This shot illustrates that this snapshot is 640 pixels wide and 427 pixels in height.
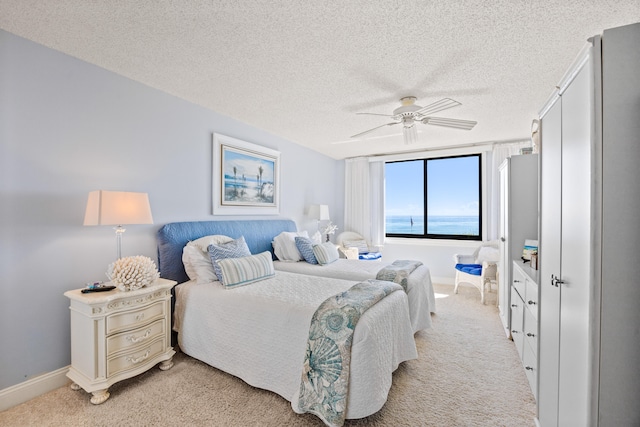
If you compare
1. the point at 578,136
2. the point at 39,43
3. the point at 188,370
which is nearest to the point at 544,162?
the point at 578,136

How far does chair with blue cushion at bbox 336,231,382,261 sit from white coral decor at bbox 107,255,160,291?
3289mm

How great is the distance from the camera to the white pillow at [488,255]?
3979 millimetres

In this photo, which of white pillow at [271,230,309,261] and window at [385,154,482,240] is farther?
window at [385,154,482,240]

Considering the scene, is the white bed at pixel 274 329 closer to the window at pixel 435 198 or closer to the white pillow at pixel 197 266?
the white pillow at pixel 197 266

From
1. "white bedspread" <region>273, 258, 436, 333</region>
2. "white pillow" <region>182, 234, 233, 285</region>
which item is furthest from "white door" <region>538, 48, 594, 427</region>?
"white pillow" <region>182, 234, 233, 285</region>

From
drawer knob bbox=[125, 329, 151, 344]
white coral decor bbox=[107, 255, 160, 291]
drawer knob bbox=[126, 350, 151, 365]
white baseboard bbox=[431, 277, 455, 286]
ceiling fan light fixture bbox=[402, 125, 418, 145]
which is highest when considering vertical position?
ceiling fan light fixture bbox=[402, 125, 418, 145]

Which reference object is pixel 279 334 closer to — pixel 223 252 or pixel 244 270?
pixel 244 270

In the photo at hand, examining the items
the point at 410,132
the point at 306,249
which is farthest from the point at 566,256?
the point at 306,249

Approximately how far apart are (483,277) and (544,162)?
2999mm

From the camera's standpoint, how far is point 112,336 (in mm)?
1928

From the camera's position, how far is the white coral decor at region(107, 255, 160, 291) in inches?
78.9

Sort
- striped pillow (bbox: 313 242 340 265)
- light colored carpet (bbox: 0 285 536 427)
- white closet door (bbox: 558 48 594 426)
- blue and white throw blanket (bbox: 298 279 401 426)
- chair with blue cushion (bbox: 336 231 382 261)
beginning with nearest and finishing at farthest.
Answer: white closet door (bbox: 558 48 594 426)
blue and white throw blanket (bbox: 298 279 401 426)
light colored carpet (bbox: 0 285 536 427)
striped pillow (bbox: 313 242 340 265)
chair with blue cushion (bbox: 336 231 382 261)

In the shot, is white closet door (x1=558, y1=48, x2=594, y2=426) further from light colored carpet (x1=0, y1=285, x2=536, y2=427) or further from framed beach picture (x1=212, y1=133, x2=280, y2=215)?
framed beach picture (x1=212, y1=133, x2=280, y2=215)

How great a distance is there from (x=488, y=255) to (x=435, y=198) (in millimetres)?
1682
